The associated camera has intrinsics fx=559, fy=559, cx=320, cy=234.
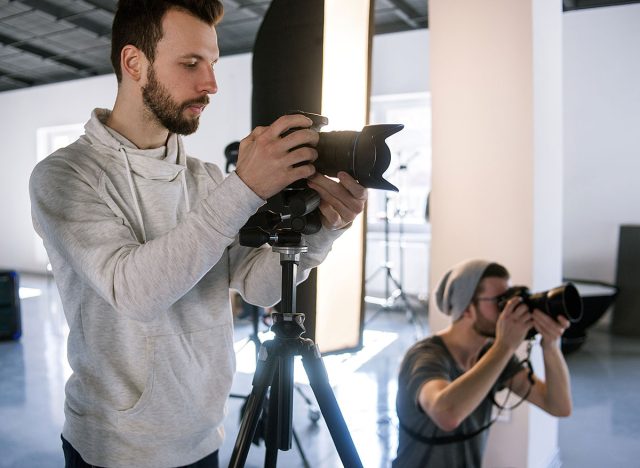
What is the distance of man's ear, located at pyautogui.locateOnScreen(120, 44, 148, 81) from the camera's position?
883mm

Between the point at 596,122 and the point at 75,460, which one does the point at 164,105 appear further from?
the point at 596,122

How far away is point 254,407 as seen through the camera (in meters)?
0.77

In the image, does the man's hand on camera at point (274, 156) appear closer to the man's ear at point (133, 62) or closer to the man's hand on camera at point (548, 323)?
the man's ear at point (133, 62)

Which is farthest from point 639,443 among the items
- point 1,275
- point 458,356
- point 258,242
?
point 1,275

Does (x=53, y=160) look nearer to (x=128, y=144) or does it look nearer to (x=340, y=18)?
(x=128, y=144)

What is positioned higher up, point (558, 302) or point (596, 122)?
point (596, 122)

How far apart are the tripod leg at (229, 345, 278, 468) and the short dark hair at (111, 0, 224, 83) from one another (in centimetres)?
50

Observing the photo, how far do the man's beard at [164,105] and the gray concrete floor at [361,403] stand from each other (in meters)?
1.72

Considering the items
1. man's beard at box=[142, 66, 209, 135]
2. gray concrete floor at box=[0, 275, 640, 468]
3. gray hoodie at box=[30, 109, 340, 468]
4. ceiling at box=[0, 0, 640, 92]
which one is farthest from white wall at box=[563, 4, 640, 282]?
man's beard at box=[142, 66, 209, 135]

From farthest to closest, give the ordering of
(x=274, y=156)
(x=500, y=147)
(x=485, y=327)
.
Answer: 1. (x=500, y=147)
2. (x=485, y=327)
3. (x=274, y=156)

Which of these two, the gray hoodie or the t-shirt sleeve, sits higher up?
the gray hoodie

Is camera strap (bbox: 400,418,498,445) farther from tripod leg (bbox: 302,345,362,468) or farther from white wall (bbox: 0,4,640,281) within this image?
white wall (bbox: 0,4,640,281)

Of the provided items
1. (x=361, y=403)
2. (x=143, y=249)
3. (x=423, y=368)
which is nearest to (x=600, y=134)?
(x=361, y=403)

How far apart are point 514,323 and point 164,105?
105cm
